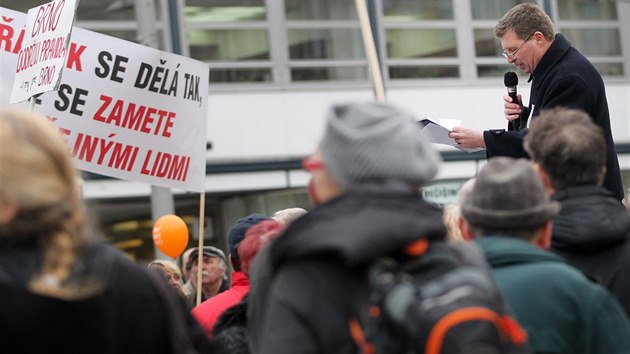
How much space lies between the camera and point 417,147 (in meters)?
3.03

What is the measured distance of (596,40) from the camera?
21.2m

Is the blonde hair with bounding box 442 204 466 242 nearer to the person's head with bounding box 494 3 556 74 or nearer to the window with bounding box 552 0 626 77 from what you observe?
the person's head with bounding box 494 3 556 74

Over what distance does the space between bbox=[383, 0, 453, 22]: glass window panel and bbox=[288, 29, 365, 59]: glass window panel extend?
0.63 meters

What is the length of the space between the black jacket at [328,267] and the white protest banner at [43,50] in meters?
4.71

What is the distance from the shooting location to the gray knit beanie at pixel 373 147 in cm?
298

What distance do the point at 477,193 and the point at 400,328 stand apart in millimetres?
814

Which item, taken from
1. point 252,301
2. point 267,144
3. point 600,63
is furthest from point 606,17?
point 252,301

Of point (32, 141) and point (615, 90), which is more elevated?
point (32, 141)

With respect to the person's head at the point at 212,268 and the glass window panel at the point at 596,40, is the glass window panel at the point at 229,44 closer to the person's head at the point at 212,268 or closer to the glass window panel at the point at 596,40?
the glass window panel at the point at 596,40

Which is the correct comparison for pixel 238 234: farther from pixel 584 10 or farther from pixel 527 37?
pixel 584 10

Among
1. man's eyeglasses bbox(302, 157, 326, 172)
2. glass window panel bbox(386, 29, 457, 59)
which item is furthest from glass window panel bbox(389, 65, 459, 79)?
man's eyeglasses bbox(302, 157, 326, 172)

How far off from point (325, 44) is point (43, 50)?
1148 centimetres

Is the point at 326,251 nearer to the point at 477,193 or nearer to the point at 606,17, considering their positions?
the point at 477,193

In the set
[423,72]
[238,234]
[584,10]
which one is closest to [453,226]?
[238,234]
